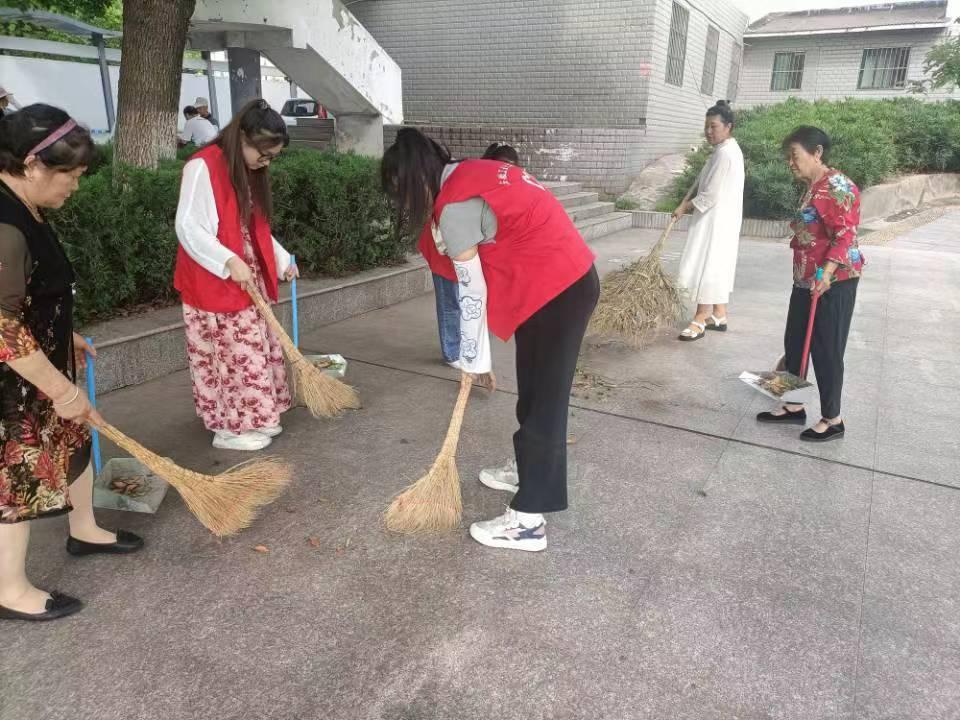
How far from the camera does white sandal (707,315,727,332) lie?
563 cm

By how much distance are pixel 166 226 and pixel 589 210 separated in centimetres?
714

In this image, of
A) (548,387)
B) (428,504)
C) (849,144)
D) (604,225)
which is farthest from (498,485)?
Result: (849,144)

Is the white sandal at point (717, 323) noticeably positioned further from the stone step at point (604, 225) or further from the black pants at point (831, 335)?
the stone step at point (604, 225)

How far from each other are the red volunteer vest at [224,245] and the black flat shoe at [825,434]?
9.26 ft

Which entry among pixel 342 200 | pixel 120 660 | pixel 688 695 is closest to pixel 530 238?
pixel 688 695

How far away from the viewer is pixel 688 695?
1.95 metres

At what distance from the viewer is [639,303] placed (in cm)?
506

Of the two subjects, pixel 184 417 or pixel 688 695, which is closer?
pixel 688 695

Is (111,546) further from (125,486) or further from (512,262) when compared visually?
(512,262)

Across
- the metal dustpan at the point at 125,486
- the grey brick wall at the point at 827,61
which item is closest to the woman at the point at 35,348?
the metal dustpan at the point at 125,486

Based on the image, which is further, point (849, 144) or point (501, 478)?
point (849, 144)

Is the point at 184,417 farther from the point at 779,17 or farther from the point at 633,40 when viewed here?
the point at 779,17

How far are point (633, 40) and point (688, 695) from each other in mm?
13052

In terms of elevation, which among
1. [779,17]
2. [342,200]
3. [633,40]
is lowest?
[342,200]
